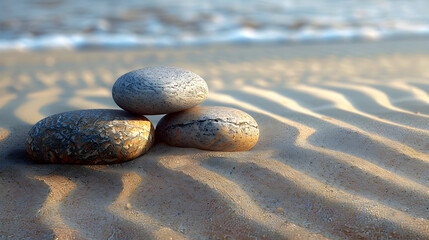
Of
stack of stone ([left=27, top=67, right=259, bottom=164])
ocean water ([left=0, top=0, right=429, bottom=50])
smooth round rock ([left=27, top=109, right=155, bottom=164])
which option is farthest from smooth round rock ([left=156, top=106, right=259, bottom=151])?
ocean water ([left=0, top=0, right=429, bottom=50])

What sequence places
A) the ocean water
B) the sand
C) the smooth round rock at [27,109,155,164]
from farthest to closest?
the ocean water < the smooth round rock at [27,109,155,164] < the sand

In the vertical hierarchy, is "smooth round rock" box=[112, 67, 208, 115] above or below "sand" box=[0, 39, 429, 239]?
above

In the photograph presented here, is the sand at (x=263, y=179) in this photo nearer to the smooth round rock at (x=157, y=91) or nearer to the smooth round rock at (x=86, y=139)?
the smooth round rock at (x=86, y=139)

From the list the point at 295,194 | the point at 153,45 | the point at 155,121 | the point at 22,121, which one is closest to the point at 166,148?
the point at 155,121

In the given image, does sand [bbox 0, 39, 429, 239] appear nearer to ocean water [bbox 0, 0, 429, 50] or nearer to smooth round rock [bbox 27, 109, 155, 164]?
smooth round rock [bbox 27, 109, 155, 164]

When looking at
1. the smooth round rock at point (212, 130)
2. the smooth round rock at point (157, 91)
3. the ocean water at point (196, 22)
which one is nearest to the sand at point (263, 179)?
the smooth round rock at point (212, 130)

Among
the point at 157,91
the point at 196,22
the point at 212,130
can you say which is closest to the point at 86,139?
the point at 157,91
